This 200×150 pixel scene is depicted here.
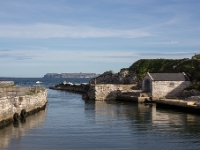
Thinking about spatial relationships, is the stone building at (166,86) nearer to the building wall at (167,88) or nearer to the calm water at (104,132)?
the building wall at (167,88)

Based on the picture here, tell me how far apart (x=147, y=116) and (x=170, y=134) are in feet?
41.0

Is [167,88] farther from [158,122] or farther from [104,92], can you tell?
[158,122]

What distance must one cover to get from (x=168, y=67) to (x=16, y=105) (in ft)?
174

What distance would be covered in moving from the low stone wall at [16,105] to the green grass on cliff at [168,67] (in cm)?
3127

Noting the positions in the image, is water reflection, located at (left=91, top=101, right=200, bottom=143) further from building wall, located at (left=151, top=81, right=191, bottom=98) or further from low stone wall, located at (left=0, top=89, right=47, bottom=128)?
building wall, located at (left=151, top=81, right=191, bottom=98)

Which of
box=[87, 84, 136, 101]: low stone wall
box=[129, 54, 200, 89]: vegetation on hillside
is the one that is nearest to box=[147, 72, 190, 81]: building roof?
box=[129, 54, 200, 89]: vegetation on hillside

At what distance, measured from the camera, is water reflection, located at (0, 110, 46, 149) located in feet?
89.7

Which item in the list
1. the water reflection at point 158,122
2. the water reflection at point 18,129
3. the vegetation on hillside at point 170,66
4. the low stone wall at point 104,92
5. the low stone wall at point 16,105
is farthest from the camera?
the vegetation on hillside at point 170,66

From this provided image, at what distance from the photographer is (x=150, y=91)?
210ft

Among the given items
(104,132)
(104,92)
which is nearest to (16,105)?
(104,132)

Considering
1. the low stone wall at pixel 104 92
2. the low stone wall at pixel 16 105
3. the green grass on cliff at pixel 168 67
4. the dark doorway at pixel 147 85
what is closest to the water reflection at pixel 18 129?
the low stone wall at pixel 16 105

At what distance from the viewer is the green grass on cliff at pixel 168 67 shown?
231 ft

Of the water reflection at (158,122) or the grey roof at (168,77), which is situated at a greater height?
the grey roof at (168,77)

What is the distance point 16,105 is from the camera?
36.8m
